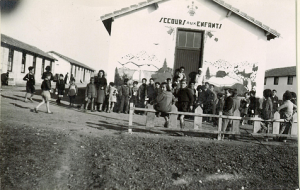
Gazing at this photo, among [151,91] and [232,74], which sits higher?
[232,74]

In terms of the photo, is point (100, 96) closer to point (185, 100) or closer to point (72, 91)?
point (72, 91)

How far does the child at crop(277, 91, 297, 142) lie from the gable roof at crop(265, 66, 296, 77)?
0.94ft

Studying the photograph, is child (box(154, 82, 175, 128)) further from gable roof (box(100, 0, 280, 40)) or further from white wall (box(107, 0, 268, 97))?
gable roof (box(100, 0, 280, 40))

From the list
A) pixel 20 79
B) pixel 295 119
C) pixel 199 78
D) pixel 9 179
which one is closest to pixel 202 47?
pixel 199 78

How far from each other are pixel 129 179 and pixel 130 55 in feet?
6.38

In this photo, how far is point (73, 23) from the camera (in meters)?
3.35

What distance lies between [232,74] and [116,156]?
7.82 feet

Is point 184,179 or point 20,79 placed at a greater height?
point 20,79

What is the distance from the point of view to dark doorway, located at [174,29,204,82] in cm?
403

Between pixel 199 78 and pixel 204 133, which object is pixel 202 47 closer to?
pixel 199 78

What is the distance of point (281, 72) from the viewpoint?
3.48m

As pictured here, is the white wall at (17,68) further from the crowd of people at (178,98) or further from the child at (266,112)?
the child at (266,112)

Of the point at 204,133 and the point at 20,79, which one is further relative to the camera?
the point at 204,133

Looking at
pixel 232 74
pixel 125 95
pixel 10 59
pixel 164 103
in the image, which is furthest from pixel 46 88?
pixel 232 74
